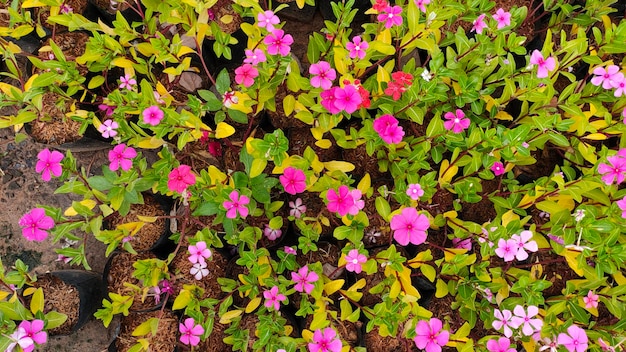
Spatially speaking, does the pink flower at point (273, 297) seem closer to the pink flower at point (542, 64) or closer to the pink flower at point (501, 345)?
the pink flower at point (501, 345)

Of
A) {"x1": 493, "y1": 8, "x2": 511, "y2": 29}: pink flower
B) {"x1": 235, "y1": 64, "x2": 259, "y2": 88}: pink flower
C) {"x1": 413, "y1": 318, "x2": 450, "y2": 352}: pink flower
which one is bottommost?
{"x1": 413, "y1": 318, "x2": 450, "y2": 352}: pink flower

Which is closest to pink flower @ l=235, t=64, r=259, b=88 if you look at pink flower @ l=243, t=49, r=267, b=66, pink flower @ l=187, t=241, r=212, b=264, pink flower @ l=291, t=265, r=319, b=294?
pink flower @ l=243, t=49, r=267, b=66

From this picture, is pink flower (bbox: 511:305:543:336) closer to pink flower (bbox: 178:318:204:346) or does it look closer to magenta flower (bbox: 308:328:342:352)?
magenta flower (bbox: 308:328:342:352)

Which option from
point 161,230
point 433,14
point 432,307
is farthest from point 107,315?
point 433,14

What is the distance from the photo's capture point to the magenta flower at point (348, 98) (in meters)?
1.28

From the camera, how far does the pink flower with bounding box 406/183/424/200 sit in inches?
56.8

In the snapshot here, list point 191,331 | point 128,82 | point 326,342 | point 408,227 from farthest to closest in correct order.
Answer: point 128,82, point 191,331, point 326,342, point 408,227

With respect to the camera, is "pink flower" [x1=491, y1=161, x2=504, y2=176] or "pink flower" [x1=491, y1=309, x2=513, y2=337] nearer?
"pink flower" [x1=491, y1=309, x2=513, y2=337]

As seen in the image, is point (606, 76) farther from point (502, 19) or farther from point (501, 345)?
point (501, 345)

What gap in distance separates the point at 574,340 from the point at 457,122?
0.74m

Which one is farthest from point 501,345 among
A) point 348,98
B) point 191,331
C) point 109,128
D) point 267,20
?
point 109,128

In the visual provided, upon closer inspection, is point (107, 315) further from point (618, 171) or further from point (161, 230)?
point (618, 171)

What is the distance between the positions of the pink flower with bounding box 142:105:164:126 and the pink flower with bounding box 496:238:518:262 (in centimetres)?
113

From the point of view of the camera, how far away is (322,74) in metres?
1.38
